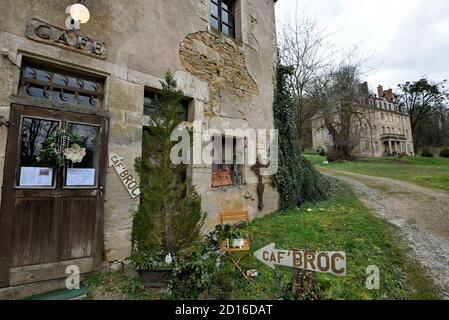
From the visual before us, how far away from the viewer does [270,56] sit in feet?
23.7

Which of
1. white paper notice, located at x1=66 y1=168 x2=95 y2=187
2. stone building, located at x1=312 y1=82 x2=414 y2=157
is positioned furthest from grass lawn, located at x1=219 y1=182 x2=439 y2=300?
stone building, located at x1=312 y1=82 x2=414 y2=157

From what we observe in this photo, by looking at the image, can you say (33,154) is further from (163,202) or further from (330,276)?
(330,276)

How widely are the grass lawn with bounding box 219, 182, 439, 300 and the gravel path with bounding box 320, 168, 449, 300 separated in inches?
9.1

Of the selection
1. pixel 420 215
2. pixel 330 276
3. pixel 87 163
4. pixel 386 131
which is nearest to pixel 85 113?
pixel 87 163

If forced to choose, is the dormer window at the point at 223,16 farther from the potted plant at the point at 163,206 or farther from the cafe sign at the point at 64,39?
the potted plant at the point at 163,206

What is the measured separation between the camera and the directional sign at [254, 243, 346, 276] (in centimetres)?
215

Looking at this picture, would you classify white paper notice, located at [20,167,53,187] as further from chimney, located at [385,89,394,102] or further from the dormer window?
chimney, located at [385,89,394,102]

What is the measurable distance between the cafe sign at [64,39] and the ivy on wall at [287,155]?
4848 millimetres

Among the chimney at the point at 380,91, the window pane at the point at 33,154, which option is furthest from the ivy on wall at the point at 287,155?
the chimney at the point at 380,91

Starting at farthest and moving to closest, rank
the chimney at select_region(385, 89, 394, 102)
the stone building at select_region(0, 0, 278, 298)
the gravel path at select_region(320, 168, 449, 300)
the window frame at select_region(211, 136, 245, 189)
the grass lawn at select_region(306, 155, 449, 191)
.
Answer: the chimney at select_region(385, 89, 394, 102) → the grass lawn at select_region(306, 155, 449, 191) → the window frame at select_region(211, 136, 245, 189) → the gravel path at select_region(320, 168, 449, 300) → the stone building at select_region(0, 0, 278, 298)

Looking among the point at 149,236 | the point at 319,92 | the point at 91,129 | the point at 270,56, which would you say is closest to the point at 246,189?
the point at 149,236

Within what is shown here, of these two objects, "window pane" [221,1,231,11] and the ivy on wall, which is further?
the ivy on wall

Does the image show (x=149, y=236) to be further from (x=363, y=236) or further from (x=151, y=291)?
(x=363, y=236)

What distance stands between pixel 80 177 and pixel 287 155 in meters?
5.51
